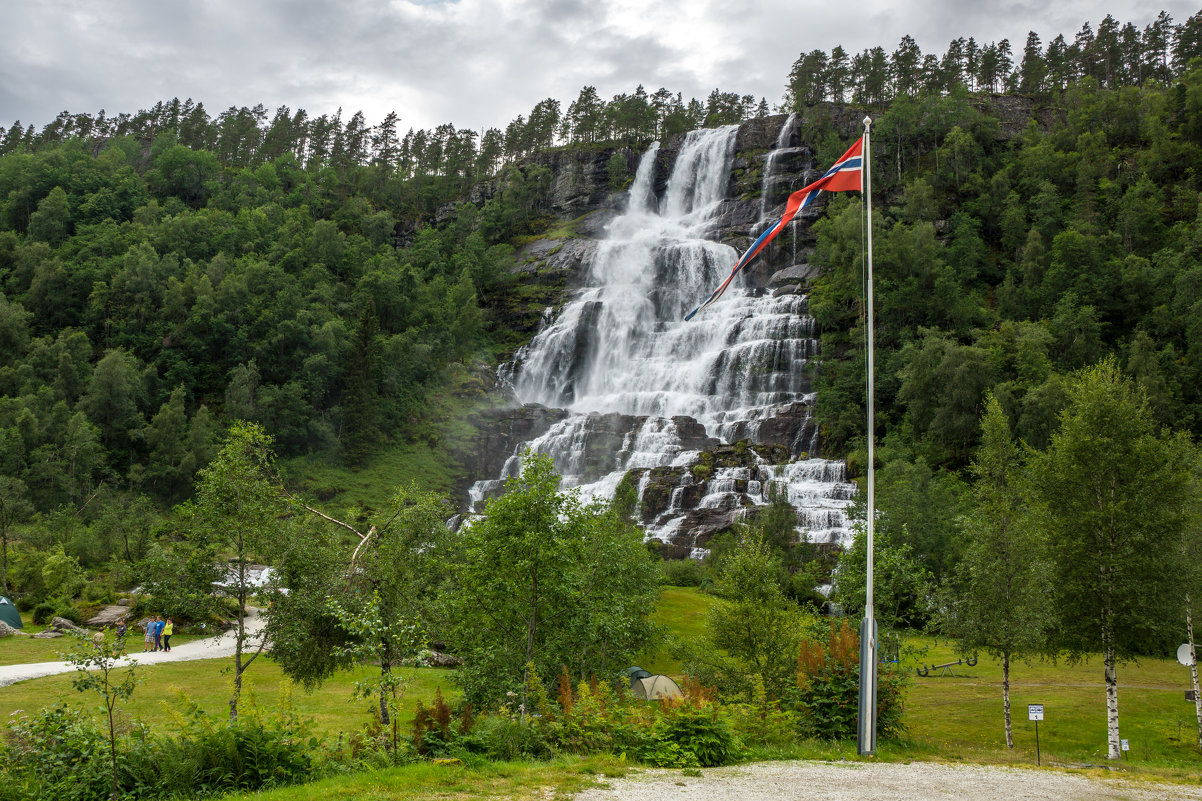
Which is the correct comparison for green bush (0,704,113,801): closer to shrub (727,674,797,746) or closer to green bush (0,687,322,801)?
green bush (0,687,322,801)

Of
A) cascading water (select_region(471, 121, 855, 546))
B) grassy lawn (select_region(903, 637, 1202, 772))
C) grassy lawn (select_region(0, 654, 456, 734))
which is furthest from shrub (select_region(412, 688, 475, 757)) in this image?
cascading water (select_region(471, 121, 855, 546))

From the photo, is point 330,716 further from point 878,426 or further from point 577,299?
point 577,299

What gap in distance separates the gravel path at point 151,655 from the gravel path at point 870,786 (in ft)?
44.8

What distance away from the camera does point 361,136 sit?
145250mm

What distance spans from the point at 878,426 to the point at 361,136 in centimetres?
12026

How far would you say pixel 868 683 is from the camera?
13953 mm

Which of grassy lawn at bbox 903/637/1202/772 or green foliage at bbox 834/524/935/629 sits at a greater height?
green foliage at bbox 834/524/935/629

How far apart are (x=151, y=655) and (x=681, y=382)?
54.4 metres

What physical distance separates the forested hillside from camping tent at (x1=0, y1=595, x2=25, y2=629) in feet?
23.3

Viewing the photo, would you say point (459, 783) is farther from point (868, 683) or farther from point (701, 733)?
point (868, 683)

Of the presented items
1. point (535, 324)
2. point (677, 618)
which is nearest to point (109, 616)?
point (677, 618)

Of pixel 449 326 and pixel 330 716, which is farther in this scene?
pixel 449 326

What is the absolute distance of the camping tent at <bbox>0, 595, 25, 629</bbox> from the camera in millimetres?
33656

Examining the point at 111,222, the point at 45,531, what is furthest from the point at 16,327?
the point at 45,531
